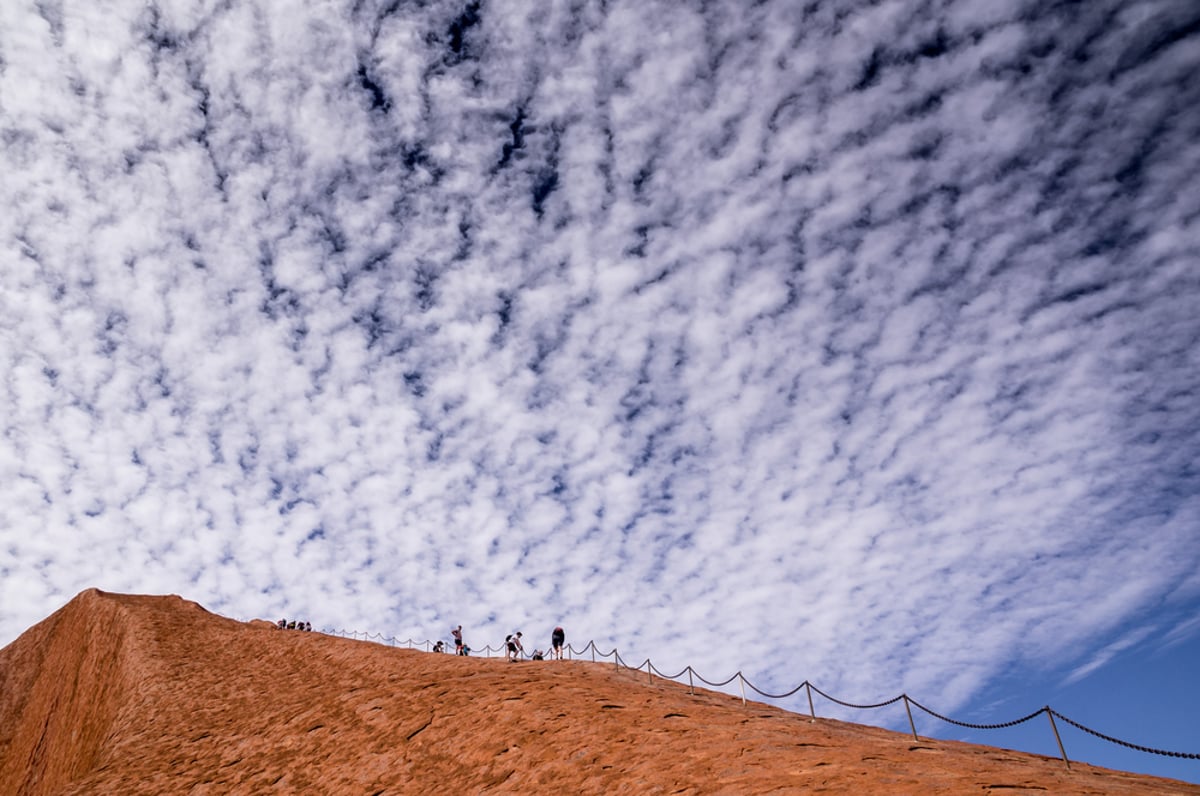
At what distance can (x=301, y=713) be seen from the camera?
17438 millimetres

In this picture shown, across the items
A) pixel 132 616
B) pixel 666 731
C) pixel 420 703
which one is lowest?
pixel 666 731

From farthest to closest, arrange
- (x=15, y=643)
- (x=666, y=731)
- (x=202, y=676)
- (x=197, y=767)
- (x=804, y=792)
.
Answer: (x=15, y=643), (x=202, y=676), (x=197, y=767), (x=666, y=731), (x=804, y=792)

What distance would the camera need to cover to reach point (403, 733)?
49.3ft

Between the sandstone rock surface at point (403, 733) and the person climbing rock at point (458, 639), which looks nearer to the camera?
the sandstone rock surface at point (403, 733)

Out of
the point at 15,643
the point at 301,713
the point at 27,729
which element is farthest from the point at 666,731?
the point at 15,643

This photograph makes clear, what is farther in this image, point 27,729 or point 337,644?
point 27,729

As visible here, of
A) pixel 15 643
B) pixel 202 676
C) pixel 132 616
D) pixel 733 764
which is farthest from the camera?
pixel 15 643

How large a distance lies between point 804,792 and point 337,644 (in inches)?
725

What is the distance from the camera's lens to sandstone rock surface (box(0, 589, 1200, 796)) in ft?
34.7

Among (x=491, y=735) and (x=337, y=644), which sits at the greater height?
(x=337, y=644)

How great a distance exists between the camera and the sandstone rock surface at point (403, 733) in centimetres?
1059

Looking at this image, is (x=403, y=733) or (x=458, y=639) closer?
(x=403, y=733)

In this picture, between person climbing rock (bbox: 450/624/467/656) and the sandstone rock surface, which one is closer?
the sandstone rock surface

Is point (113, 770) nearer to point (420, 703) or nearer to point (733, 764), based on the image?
point (420, 703)
